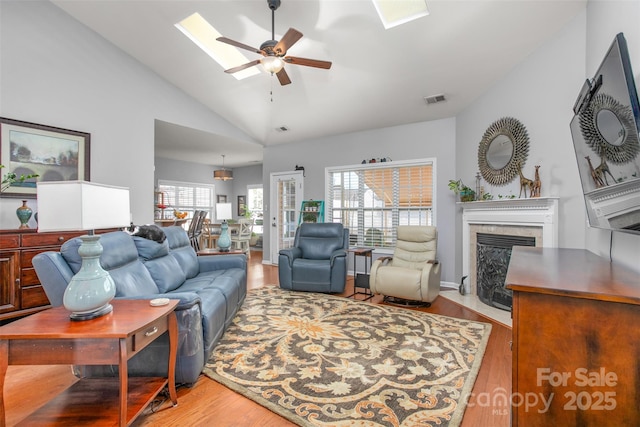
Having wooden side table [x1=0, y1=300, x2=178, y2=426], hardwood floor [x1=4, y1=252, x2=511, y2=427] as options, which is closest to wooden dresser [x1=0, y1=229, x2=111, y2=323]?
hardwood floor [x1=4, y1=252, x2=511, y2=427]

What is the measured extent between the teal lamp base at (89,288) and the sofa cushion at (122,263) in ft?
1.19

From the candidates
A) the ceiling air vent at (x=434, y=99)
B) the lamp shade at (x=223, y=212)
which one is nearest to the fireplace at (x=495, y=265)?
the ceiling air vent at (x=434, y=99)

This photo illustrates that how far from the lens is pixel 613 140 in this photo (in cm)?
145

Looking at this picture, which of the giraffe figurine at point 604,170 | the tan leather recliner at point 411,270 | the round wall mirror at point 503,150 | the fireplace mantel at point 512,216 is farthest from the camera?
the tan leather recliner at point 411,270

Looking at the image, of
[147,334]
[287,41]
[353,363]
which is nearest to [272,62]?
[287,41]

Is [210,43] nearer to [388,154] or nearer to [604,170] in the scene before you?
[388,154]

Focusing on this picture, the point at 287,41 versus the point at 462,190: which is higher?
the point at 287,41

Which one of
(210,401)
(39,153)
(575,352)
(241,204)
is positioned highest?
(39,153)

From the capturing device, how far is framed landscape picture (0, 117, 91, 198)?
3.23 m

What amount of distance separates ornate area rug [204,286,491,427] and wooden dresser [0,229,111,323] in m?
2.11

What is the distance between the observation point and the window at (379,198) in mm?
4926

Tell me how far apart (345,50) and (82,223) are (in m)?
3.27

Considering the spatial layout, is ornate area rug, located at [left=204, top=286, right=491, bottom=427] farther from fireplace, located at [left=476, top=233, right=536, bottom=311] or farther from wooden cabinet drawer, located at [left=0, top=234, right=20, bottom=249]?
wooden cabinet drawer, located at [left=0, top=234, right=20, bottom=249]

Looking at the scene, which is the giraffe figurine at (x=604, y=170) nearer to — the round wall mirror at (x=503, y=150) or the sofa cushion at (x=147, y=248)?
the round wall mirror at (x=503, y=150)
